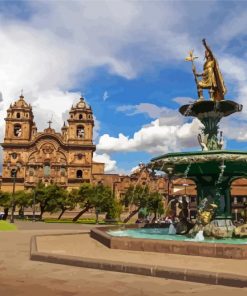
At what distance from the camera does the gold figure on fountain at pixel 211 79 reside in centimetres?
1606

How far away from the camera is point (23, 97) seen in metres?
83.1

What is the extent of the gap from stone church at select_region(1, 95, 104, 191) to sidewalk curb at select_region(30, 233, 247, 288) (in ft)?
222

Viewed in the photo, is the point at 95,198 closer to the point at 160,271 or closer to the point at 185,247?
the point at 185,247

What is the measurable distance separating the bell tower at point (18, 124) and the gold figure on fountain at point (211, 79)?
66.9m

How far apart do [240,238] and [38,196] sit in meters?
38.5

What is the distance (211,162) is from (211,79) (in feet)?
14.1

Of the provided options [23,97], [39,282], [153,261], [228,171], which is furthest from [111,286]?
[23,97]

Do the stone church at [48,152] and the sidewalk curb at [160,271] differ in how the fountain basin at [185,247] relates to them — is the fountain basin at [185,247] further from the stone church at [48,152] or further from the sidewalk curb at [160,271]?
the stone church at [48,152]

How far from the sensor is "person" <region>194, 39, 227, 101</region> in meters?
16.1

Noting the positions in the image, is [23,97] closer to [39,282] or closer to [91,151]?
Result: [91,151]

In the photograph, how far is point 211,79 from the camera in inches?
639

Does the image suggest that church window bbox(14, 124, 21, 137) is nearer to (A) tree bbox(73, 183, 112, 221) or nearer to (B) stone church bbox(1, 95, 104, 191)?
(B) stone church bbox(1, 95, 104, 191)

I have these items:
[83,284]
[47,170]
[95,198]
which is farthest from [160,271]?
[47,170]

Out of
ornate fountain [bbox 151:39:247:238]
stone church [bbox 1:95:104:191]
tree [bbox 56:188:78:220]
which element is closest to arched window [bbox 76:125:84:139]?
Answer: stone church [bbox 1:95:104:191]
